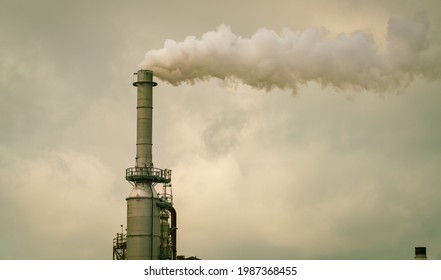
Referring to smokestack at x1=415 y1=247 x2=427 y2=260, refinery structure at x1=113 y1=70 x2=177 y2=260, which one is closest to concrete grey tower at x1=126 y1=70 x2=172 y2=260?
refinery structure at x1=113 y1=70 x2=177 y2=260

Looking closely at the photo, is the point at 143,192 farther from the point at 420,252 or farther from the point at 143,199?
the point at 420,252

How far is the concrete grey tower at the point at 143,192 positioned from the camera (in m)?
68.9

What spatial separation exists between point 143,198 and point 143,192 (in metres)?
0.47

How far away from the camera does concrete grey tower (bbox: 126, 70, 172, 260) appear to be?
68.9 m

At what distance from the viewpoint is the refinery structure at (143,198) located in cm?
6888

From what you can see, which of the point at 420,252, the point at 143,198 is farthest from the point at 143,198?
the point at 420,252

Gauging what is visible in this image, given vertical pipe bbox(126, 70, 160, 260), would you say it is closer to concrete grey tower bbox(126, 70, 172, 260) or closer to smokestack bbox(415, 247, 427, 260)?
concrete grey tower bbox(126, 70, 172, 260)

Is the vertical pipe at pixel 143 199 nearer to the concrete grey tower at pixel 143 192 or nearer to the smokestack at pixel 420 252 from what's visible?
the concrete grey tower at pixel 143 192

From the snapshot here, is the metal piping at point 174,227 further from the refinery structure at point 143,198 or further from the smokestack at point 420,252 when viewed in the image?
the smokestack at point 420,252

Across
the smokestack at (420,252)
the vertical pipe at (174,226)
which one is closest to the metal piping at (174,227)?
the vertical pipe at (174,226)

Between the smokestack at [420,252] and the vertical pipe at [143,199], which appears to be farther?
the smokestack at [420,252]

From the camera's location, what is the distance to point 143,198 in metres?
69.6
